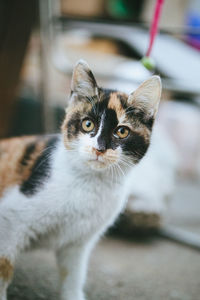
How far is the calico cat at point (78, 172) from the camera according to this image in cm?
125

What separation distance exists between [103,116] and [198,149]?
323 cm

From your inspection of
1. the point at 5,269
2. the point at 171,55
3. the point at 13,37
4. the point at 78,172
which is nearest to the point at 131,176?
the point at 78,172

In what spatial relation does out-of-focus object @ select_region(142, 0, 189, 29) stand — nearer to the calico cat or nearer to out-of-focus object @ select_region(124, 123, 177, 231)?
out-of-focus object @ select_region(124, 123, 177, 231)

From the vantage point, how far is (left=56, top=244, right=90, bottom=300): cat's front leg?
151cm

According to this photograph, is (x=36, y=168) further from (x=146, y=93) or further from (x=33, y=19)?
(x=33, y=19)

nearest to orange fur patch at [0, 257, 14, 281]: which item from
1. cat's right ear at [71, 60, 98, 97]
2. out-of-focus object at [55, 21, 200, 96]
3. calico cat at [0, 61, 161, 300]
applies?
calico cat at [0, 61, 161, 300]

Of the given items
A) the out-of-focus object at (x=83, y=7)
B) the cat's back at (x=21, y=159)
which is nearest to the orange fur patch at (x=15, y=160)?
the cat's back at (x=21, y=159)

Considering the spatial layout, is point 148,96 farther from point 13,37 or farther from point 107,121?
point 13,37

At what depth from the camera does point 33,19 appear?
2.39m

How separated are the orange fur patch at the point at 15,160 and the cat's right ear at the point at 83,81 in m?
0.30

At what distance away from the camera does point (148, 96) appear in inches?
50.2

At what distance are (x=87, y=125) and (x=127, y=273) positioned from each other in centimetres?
101

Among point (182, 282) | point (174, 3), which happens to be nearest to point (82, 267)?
point (182, 282)

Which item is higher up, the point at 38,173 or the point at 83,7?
the point at 83,7
